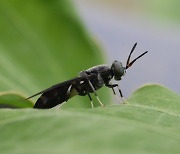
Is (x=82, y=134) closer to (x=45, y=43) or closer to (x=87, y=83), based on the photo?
(x=87, y=83)

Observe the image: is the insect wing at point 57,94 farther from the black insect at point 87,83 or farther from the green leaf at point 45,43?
the green leaf at point 45,43

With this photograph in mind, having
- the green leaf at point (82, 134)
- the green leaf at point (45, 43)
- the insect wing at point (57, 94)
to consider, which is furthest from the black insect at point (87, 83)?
the green leaf at point (82, 134)

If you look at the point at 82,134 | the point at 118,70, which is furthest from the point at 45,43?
the point at 82,134

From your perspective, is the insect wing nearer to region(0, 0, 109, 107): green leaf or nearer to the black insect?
the black insect

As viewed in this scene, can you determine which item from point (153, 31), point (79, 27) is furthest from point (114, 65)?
point (153, 31)

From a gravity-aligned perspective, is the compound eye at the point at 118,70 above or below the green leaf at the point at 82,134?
below

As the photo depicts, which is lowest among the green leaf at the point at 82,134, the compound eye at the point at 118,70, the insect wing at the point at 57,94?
the compound eye at the point at 118,70
